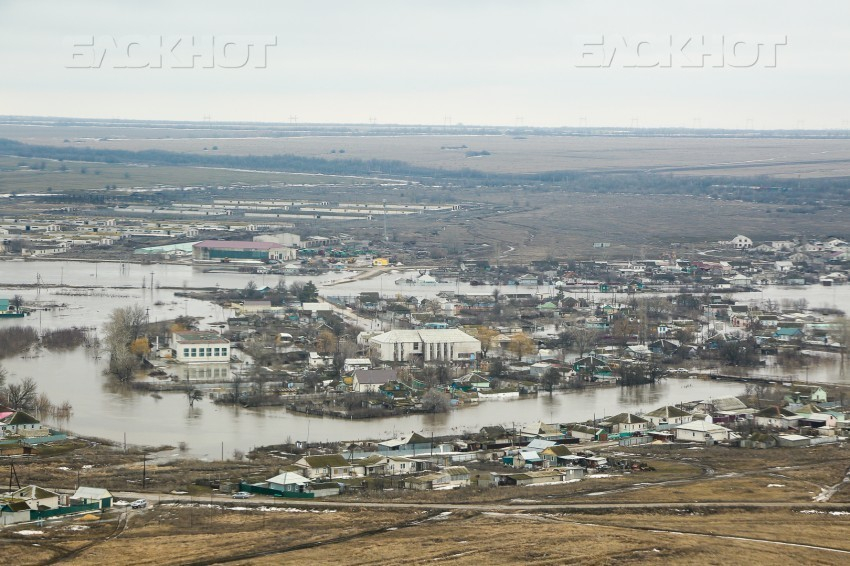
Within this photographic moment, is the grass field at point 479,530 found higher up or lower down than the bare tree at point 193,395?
lower down

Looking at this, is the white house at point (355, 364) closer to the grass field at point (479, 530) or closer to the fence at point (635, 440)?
the fence at point (635, 440)

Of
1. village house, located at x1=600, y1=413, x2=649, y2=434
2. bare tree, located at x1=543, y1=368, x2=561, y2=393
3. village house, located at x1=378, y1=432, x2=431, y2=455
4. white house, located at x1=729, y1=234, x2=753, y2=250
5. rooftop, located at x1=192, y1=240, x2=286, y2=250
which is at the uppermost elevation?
white house, located at x1=729, y1=234, x2=753, y2=250

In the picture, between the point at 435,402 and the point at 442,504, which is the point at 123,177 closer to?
the point at 435,402

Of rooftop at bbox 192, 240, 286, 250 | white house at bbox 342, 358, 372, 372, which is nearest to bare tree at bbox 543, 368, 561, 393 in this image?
white house at bbox 342, 358, 372, 372

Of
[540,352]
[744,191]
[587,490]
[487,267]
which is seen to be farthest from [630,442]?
[744,191]

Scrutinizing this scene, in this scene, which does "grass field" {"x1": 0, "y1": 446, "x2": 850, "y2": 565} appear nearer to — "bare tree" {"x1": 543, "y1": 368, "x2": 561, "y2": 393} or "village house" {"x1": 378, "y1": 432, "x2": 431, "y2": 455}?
"village house" {"x1": 378, "y1": 432, "x2": 431, "y2": 455}

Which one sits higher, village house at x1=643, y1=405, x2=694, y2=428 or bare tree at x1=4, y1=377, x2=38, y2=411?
bare tree at x1=4, y1=377, x2=38, y2=411

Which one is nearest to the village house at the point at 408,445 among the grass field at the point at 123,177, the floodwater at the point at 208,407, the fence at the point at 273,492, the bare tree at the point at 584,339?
the floodwater at the point at 208,407
